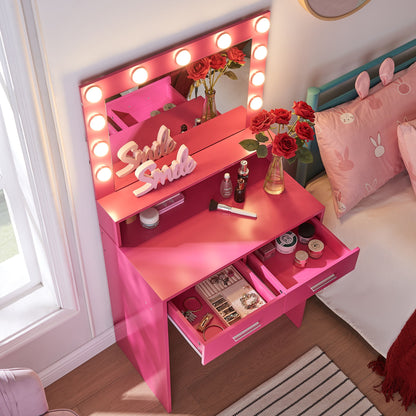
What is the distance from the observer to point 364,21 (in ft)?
7.93

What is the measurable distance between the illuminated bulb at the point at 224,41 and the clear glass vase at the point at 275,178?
44 cm

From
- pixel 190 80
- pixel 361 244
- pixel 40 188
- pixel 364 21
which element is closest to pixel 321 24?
pixel 364 21

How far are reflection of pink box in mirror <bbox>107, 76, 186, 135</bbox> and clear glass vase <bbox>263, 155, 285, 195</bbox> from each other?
1.43ft

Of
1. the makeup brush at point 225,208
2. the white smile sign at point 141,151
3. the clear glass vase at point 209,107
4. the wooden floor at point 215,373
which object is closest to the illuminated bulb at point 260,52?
the clear glass vase at point 209,107

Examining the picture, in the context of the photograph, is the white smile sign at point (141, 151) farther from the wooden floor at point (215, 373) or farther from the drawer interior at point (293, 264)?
the wooden floor at point (215, 373)

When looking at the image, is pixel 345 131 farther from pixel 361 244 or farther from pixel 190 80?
pixel 190 80

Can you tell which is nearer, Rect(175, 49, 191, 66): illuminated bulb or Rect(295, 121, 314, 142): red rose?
Rect(175, 49, 191, 66): illuminated bulb

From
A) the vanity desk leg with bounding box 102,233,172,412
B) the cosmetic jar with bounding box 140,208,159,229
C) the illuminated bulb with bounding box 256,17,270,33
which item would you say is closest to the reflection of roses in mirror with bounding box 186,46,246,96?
the illuminated bulb with bounding box 256,17,270,33

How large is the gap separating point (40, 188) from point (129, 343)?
91cm

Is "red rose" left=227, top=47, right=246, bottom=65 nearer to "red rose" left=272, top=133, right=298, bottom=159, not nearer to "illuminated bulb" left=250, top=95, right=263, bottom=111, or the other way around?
"illuminated bulb" left=250, top=95, right=263, bottom=111

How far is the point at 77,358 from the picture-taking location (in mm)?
2521

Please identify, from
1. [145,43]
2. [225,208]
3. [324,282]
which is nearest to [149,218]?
[225,208]

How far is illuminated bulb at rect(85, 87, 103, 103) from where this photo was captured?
171 cm

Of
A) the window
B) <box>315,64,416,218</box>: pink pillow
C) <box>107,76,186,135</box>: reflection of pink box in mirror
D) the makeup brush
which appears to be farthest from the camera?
<box>315,64,416,218</box>: pink pillow
